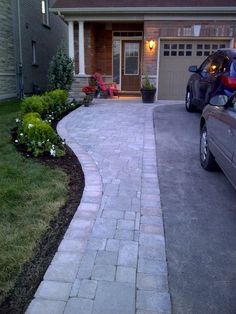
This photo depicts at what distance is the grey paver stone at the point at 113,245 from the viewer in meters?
2.86

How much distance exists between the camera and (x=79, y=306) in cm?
218

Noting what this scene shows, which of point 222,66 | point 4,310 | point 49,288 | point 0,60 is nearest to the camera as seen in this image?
point 4,310

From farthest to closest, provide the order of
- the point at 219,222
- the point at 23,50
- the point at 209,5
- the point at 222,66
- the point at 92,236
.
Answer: the point at 23,50
the point at 209,5
the point at 222,66
the point at 219,222
the point at 92,236

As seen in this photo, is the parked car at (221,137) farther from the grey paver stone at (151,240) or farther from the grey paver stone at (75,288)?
the grey paver stone at (75,288)

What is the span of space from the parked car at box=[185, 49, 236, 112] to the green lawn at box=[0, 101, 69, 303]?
422 cm

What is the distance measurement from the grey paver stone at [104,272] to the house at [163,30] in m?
10.8

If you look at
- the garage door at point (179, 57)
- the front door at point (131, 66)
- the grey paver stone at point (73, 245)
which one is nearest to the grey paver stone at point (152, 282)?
the grey paver stone at point (73, 245)

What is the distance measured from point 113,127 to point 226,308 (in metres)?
6.15

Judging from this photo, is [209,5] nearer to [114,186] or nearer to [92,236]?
[114,186]

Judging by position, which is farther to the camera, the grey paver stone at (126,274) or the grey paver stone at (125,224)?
the grey paver stone at (125,224)

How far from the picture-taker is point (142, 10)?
39.1ft

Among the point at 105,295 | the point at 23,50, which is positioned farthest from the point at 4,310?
the point at 23,50

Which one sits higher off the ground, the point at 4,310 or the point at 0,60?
the point at 0,60

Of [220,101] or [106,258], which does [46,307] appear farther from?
[220,101]
